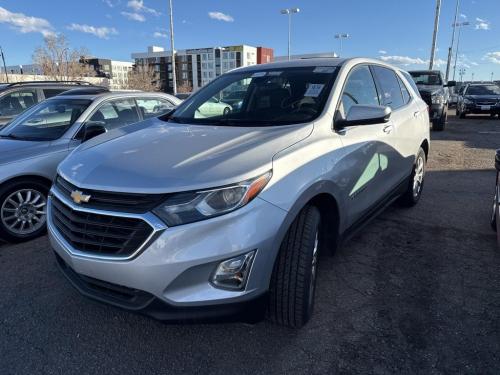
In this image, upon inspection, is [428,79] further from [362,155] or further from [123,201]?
[123,201]

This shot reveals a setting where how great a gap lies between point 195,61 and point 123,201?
110152 millimetres

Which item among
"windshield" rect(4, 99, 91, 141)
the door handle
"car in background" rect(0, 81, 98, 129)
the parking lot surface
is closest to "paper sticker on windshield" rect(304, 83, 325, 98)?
the door handle

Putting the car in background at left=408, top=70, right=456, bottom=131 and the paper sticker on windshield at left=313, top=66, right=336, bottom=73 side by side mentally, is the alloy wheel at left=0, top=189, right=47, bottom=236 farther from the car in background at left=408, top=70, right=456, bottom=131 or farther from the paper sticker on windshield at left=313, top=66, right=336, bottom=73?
the car in background at left=408, top=70, right=456, bottom=131

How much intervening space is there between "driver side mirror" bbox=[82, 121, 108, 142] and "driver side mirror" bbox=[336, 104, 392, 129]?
3.01m

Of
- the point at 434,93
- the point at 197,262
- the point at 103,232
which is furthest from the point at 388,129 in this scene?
the point at 434,93

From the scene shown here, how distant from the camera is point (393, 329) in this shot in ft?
8.68

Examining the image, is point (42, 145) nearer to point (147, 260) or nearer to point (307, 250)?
point (147, 260)

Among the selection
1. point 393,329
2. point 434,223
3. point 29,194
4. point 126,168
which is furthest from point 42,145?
point 434,223

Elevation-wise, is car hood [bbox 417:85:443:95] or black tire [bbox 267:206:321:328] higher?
car hood [bbox 417:85:443:95]

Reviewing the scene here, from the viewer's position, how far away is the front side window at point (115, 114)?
4953 millimetres

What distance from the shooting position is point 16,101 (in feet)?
24.5

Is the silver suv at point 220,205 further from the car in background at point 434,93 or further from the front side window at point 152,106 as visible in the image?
the car in background at point 434,93

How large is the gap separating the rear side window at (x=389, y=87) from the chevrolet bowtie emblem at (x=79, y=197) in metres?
3.04

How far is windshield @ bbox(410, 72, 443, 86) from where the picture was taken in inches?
539
